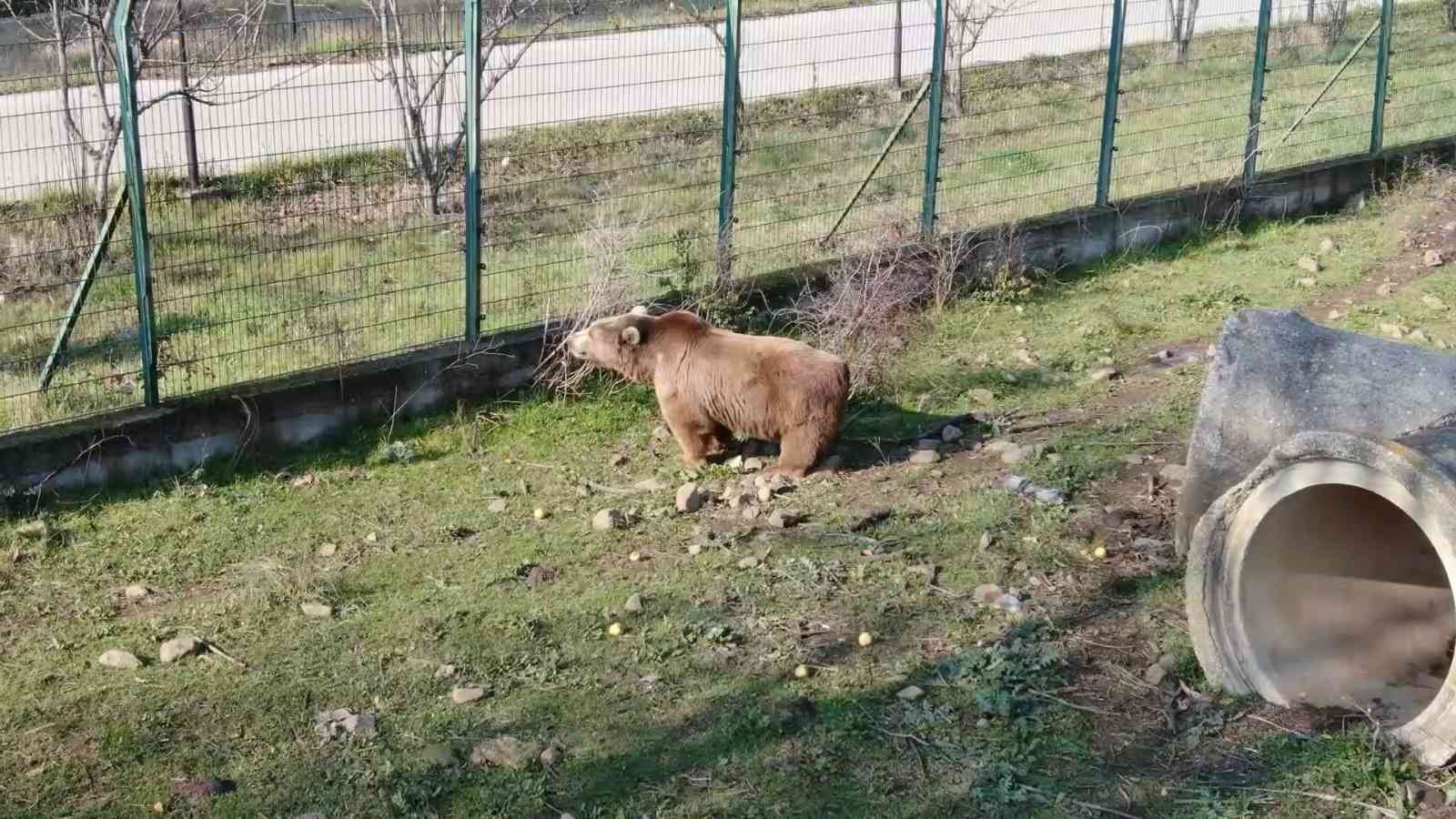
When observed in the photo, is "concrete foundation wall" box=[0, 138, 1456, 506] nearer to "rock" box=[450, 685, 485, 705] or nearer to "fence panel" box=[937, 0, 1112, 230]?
"fence panel" box=[937, 0, 1112, 230]

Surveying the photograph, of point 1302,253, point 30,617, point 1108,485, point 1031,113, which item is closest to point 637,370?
point 1108,485

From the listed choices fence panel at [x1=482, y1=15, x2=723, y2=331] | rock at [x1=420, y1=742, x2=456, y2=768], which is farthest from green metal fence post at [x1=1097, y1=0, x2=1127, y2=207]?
rock at [x1=420, y1=742, x2=456, y2=768]

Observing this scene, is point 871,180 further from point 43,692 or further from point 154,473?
point 43,692

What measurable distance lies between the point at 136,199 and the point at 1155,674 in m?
5.76

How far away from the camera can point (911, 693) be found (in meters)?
6.09

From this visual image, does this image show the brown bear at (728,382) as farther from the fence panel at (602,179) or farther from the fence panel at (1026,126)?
the fence panel at (1026,126)

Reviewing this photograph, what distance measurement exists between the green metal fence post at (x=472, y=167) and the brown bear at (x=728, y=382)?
0.86m

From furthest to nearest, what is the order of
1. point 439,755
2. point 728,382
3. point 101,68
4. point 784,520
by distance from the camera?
point 101,68 < point 728,382 < point 784,520 < point 439,755

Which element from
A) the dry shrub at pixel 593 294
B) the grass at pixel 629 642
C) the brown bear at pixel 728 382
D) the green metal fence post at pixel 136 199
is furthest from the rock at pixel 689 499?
the green metal fence post at pixel 136 199

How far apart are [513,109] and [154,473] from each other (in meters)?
3.39

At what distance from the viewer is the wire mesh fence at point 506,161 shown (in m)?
8.73

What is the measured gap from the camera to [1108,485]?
809 cm

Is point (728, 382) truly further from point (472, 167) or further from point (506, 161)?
point (506, 161)

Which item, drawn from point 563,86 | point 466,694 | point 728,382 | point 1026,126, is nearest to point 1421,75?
point 1026,126
